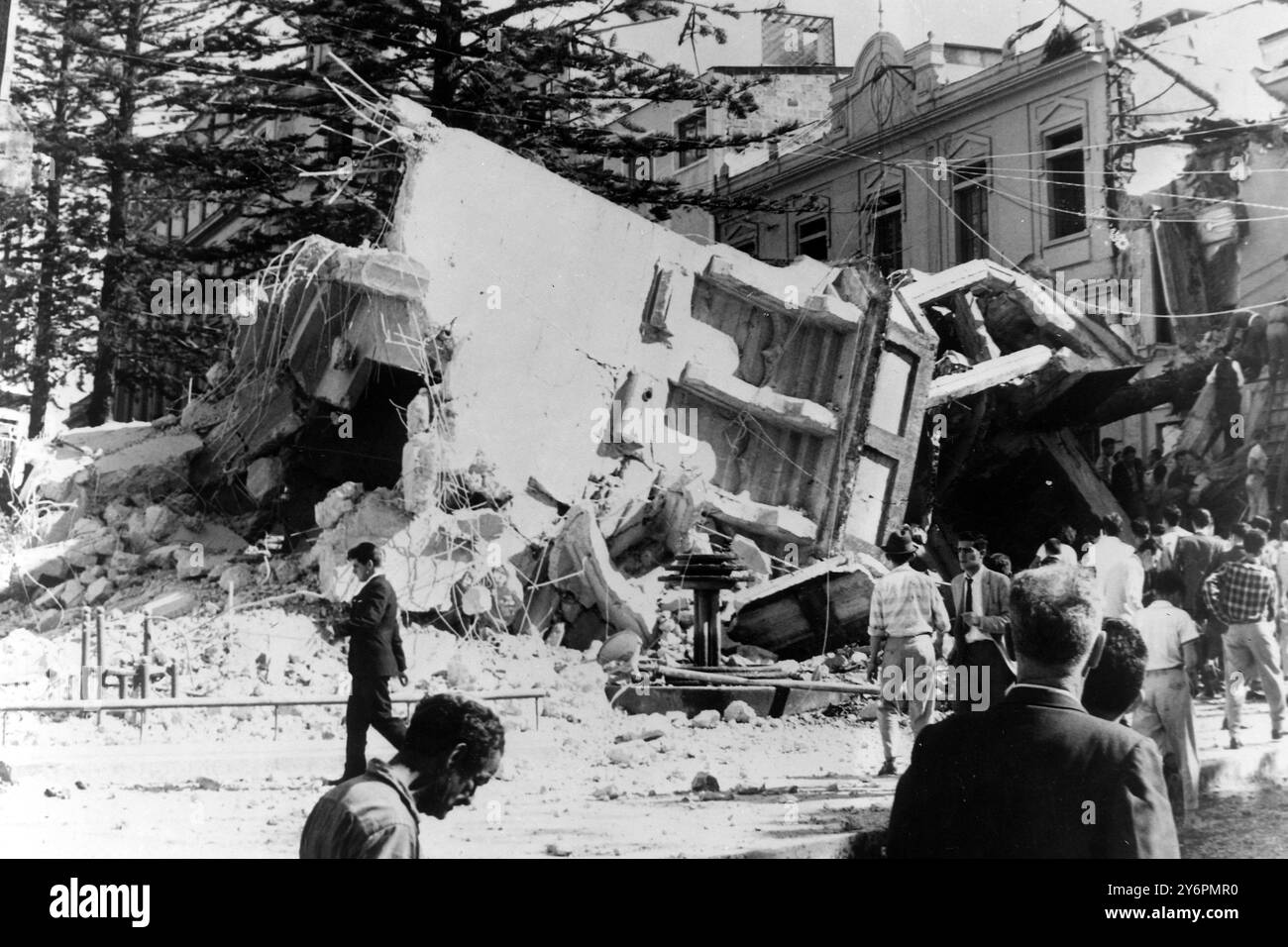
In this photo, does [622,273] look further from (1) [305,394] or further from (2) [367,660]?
(2) [367,660]

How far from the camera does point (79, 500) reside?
5938 mm

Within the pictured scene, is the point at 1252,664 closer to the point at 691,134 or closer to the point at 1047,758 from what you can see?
the point at 1047,758

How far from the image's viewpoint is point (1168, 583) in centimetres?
512

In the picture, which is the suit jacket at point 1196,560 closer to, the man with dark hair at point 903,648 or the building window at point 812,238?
the man with dark hair at point 903,648

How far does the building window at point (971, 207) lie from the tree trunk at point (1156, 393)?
147 cm

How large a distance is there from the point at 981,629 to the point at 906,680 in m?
0.48

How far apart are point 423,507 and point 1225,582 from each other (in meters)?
3.69

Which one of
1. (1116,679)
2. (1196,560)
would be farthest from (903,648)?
(1196,560)

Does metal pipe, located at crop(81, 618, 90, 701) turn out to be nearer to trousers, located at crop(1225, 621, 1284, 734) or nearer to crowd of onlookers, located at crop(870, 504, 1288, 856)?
crowd of onlookers, located at crop(870, 504, 1288, 856)

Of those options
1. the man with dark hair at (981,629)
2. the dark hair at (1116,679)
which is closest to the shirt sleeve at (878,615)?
the man with dark hair at (981,629)

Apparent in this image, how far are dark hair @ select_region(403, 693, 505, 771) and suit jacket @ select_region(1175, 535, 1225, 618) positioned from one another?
3.97 metres

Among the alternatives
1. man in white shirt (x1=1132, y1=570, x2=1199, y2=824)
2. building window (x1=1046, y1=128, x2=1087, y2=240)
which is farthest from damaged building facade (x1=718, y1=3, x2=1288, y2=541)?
man in white shirt (x1=1132, y1=570, x2=1199, y2=824)
